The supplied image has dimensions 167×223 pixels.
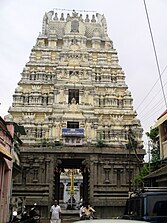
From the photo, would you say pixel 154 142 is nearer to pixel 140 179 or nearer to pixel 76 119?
pixel 140 179

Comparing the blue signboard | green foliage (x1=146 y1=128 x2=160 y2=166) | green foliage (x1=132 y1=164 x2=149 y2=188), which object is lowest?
green foliage (x1=132 y1=164 x2=149 y2=188)

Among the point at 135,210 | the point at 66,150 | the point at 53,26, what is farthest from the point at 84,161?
the point at 53,26

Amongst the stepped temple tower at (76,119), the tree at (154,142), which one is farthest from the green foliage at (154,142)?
the stepped temple tower at (76,119)

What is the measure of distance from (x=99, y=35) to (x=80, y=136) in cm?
1963

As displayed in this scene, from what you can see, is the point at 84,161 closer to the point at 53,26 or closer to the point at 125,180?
the point at 125,180

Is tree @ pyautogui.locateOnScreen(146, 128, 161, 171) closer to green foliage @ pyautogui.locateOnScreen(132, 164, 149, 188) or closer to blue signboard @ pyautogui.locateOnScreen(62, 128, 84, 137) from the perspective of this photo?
green foliage @ pyautogui.locateOnScreen(132, 164, 149, 188)

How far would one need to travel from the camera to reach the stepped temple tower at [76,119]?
2767cm

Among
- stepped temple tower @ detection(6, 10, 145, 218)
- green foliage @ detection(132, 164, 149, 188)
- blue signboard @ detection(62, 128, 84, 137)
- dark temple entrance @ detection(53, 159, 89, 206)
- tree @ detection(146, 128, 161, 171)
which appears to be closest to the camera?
green foliage @ detection(132, 164, 149, 188)

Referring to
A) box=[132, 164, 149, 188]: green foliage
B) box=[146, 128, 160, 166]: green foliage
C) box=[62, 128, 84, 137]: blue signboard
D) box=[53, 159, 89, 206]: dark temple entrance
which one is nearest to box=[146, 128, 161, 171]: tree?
box=[146, 128, 160, 166]: green foliage

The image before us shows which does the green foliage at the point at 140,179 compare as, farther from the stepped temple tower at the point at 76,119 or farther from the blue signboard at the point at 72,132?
the blue signboard at the point at 72,132

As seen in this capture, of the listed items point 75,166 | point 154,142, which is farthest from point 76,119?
point 154,142

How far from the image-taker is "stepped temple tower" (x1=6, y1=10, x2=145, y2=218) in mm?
27672

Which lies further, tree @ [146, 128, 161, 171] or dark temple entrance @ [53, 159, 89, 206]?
tree @ [146, 128, 161, 171]

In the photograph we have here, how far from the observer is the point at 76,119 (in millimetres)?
39219
